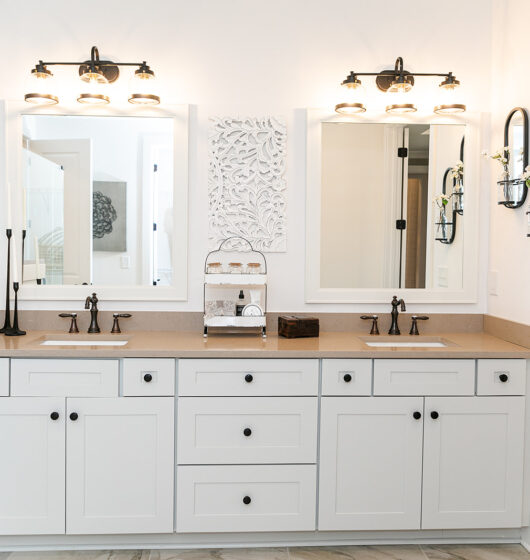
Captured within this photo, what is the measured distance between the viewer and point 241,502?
247 cm

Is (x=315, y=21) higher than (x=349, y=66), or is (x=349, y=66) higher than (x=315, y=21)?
(x=315, y=21)

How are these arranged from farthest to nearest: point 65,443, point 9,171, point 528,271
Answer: point 9,171 < point 528,271 < point 65,443

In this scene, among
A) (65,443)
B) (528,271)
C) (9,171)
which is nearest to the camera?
(65,443)

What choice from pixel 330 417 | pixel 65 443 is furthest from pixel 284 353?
pixel 65 443

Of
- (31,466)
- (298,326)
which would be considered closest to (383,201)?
(298,326)

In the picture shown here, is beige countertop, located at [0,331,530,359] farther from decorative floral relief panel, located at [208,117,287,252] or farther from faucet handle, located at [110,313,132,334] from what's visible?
decorative floral relief panel, located at [208,117,287,252]

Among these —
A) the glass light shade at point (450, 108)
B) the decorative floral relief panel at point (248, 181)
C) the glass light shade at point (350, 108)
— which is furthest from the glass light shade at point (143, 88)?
the glass light shade at point (450, 108)

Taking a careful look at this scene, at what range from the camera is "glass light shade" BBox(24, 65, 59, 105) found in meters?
2.71

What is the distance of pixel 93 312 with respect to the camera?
9.30 feet

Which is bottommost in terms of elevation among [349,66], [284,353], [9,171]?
[284,353]

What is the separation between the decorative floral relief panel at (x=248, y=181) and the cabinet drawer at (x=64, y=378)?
0.88m

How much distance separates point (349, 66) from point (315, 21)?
0.28 m

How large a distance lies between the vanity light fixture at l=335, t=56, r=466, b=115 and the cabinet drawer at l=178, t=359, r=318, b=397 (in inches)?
51.4

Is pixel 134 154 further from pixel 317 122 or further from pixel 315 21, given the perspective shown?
pixel 315 21
